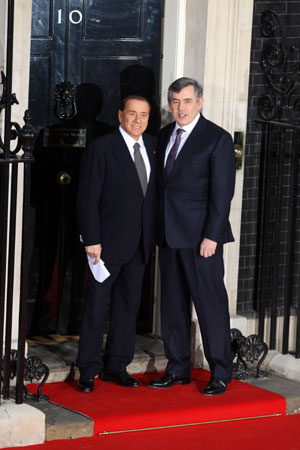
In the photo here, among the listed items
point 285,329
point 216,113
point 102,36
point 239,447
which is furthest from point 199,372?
point 102,36

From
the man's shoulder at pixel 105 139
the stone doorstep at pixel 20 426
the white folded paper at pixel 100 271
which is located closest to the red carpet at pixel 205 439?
the stone doorstep at pixel 20 426

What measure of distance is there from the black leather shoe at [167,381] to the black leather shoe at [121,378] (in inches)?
3.8

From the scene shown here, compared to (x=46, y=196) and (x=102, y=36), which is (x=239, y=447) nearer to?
(x=46, y=196)

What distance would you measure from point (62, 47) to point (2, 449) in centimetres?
243

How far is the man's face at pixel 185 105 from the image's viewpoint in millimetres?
6164

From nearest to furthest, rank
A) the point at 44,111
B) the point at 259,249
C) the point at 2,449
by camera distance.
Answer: the point at 2,449 → the point at 44,111 → the point at 259,249

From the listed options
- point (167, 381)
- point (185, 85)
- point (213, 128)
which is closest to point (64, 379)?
point (167, 381)

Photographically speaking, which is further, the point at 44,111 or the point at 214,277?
the point at 44,111

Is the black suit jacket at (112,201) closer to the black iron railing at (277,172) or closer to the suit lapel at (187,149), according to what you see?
the suit lapel at (187,149)

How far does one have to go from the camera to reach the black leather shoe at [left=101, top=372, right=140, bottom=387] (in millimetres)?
Result: 6348

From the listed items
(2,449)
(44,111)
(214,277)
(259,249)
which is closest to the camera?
(2,449)

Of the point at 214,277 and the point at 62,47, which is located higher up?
the point at 62,47

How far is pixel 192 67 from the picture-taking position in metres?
6.76

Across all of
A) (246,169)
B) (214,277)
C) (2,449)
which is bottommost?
(2,449)
